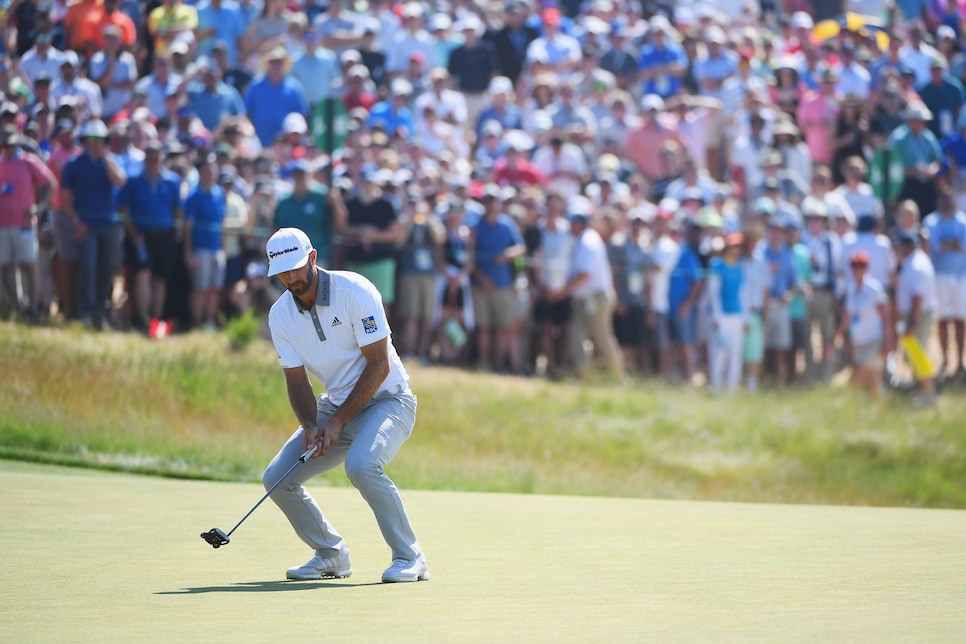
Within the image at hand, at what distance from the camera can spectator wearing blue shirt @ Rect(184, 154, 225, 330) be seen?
17766mm

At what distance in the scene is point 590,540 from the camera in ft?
32.5

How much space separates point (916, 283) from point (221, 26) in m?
9.67

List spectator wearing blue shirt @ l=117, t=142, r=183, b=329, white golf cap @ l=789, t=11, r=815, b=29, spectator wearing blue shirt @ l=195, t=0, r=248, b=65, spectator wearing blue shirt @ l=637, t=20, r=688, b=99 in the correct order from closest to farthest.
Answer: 1. spectator wearing blue shirt @ l=117, t=142, r=183, b=329
2. spectator wearing blue shirt @ l=195, t=0, r=248, b=65
3. spectator wearing blue shirt @ l=637, t=20, r=688, b=99
4. white golf cap @ l=789, t=11, r=815, b=29

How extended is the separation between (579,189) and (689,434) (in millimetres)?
4435

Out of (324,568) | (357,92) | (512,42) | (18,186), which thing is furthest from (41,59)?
(324,568)

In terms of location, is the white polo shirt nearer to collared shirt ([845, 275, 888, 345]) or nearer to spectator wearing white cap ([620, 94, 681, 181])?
collared shirt ([845, 275, 888, 345])

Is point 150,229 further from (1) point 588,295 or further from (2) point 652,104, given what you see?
(2) point 652,104

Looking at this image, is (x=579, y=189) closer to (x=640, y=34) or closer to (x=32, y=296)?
(x=640, y=34)

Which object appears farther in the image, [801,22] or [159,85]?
[801,22]

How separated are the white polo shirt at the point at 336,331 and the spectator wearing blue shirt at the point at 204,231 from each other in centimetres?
954

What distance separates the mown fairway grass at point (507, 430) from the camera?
1485 cm

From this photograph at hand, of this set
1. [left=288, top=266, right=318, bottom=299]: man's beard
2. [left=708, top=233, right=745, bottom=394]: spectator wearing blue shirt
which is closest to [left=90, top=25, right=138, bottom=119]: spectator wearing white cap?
[left=708, top=233, right=745, bottom=394]: spectator wearing blue shirt

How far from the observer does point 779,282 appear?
800 inches

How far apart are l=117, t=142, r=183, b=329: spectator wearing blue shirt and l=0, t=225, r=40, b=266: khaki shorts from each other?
1.05m
